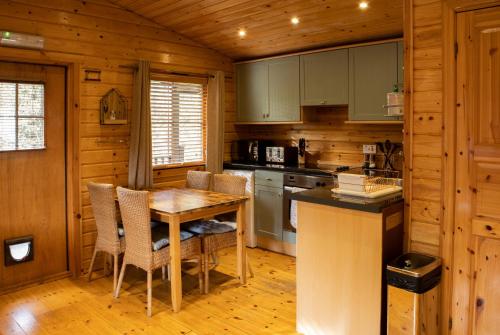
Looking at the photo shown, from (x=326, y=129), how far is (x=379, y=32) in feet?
4.19

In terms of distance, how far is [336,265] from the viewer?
9.39 ft

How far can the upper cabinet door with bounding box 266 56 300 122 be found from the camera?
5.06 meters

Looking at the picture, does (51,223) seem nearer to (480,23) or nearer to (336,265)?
(336,265)

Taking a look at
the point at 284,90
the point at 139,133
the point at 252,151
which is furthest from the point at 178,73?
the point at 252,151

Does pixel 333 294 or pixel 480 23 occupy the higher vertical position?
pixel 480 23

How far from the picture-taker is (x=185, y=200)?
3.95 m

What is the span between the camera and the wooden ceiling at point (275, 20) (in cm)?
391

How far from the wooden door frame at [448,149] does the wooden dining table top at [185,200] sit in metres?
1.81

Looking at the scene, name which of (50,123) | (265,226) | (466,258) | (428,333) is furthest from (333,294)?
(50,123)

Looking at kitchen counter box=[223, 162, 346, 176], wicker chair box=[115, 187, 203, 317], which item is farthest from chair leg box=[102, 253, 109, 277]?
kitchen counter box=[223, 162, 346, 176]

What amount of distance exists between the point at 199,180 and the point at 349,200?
87.0 inches

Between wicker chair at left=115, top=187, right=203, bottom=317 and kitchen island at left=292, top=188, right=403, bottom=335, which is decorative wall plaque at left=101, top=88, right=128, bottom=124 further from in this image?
kitchen island at left=292, top=188, right=403, bottom=335

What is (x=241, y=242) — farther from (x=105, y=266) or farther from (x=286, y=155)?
(x=286, y=155)

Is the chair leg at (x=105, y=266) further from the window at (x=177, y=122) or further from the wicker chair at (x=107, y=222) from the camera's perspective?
the window at (x=177, y=122)
